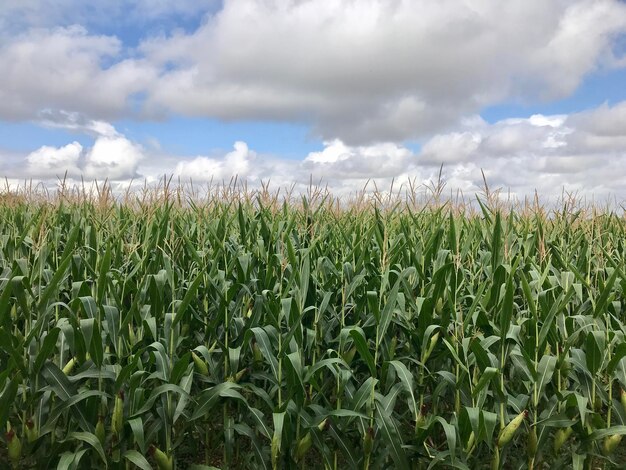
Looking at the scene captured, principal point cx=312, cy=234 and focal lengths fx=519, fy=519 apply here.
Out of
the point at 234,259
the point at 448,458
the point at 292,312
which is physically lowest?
the point at 448,458

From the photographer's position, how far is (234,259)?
383 centimetres

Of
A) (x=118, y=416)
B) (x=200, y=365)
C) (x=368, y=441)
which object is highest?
(x=200, y=365)

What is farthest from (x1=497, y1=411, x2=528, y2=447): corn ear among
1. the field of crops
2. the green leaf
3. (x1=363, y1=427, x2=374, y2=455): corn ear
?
the green leaf

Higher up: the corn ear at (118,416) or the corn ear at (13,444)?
the corn ear at (118,416)

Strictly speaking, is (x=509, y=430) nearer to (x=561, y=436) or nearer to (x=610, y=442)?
(x=561, y=436)

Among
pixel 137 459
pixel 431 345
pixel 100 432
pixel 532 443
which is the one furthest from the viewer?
pixel 431 345

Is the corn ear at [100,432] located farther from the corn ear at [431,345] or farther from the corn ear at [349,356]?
the corn ear at [431,345]

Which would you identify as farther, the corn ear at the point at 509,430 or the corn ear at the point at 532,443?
the corn ear at the point at 532,443

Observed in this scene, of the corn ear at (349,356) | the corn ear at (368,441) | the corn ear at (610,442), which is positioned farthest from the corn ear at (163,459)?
the corn ear at (610,442)

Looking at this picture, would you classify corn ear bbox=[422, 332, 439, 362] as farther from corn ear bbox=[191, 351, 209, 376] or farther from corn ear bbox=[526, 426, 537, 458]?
corn ear bbox=[191, 351, 209, 376]

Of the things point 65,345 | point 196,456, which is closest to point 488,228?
point 196,456

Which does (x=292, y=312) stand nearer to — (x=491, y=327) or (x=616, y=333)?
(x=491, y=327)

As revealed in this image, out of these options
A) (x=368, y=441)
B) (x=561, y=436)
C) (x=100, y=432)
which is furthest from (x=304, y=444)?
(x=561, y=436)

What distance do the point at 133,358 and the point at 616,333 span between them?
10.5ft
